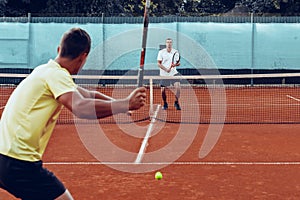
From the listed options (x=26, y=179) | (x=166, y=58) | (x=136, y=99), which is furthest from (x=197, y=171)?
(x=166, y=58)

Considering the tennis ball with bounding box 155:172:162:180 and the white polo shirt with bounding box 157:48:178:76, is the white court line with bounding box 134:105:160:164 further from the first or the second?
the white polo shirt with bounding box 157:48:178:76

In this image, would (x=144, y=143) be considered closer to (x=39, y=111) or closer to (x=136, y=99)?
(x=136, y=99)

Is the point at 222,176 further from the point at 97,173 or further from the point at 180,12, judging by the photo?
the point at 180,12

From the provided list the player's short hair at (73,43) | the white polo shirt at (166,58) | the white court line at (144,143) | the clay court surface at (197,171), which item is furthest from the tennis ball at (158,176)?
the white polo shirt at (166,58)

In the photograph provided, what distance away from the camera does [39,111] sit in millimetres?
3289

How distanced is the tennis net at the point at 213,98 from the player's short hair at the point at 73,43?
734 cm

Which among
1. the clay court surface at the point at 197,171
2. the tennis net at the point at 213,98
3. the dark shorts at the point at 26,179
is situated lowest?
the clay court surface at the point at 197,171

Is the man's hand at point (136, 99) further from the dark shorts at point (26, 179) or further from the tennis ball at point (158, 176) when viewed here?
the tennis ball at point (158, 176)

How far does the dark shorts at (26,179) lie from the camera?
3344 millimetres

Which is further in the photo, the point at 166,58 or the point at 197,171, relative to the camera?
the point at 166,58

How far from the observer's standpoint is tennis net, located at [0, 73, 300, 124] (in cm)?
1222

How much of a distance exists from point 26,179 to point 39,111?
0.46 meters

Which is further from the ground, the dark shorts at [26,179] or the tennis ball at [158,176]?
the dark shorts at [26,179]

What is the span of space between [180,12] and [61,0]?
24.2ft
